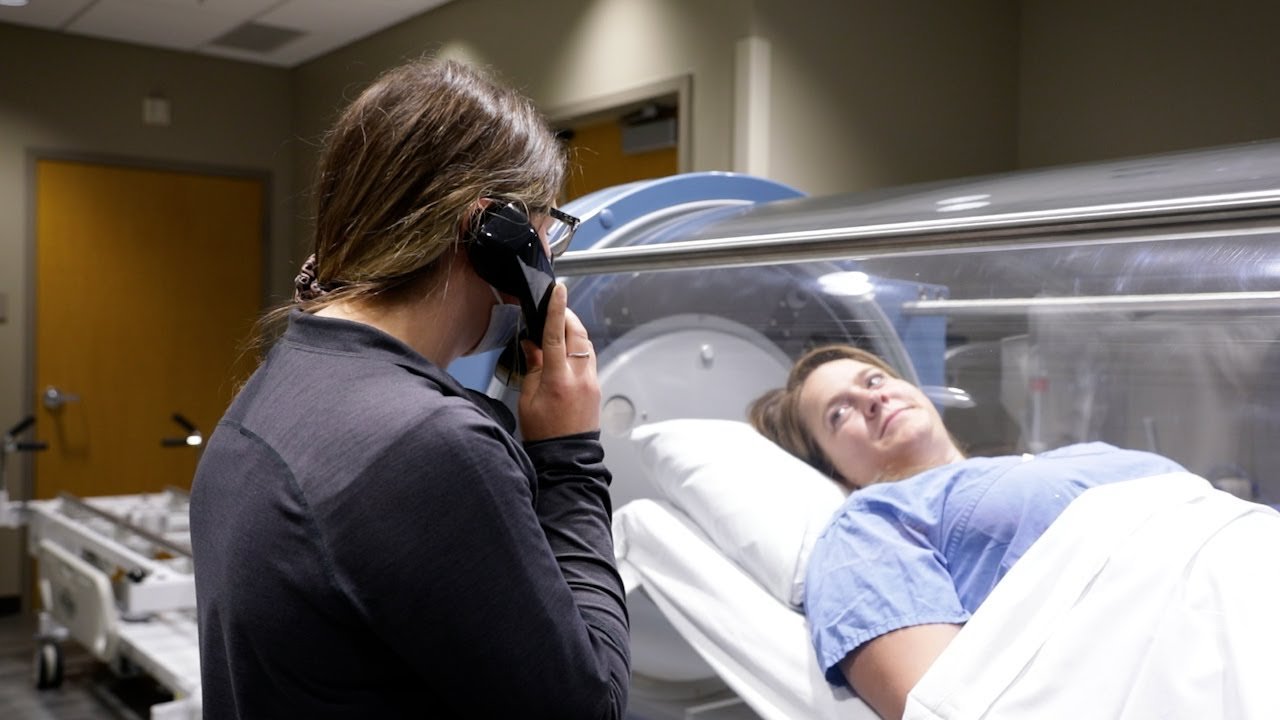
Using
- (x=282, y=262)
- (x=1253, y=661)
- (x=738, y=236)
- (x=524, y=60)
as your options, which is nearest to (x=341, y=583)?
(x=1253, y=661)

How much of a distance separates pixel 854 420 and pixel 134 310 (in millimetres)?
4034

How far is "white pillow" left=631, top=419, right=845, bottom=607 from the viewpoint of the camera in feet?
4.88

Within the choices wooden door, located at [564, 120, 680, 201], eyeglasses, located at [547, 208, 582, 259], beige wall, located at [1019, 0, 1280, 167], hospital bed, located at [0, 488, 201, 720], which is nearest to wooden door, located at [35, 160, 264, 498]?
hospital bed, located at [0, 488, 201, 720]

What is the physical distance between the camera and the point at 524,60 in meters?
3.99

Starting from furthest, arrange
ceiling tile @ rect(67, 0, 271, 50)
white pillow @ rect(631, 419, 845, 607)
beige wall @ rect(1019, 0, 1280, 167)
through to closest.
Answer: ceiling tile @ rect(67, 0, 271, 50) < beige wall @ rect(1019, 0, 1280, 167) < white pillow @ rect(631, 419, 845, 607)

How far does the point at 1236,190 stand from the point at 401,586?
0.81 m

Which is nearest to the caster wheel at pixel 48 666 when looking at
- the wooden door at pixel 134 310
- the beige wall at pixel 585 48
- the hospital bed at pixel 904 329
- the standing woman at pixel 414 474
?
the wooden door at pixel 134 310

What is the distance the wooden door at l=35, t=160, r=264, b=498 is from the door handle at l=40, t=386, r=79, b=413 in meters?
0.01

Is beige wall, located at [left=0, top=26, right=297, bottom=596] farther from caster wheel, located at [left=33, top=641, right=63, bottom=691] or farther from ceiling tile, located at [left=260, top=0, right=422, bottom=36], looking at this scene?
caster wheel, located at [left=33, top=641, right=63, bottom=691]

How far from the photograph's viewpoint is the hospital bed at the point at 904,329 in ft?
3.92

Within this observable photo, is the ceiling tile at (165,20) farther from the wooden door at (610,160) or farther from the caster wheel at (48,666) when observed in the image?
the caster wheel at (48,666)

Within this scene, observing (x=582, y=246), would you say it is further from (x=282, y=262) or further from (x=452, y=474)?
(x=282, y=262)

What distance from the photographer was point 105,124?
15.7ft

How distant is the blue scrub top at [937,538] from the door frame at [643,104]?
193 cm
